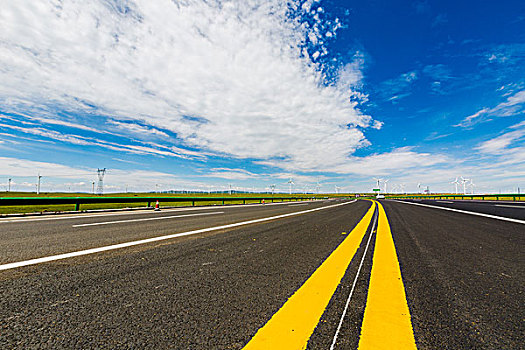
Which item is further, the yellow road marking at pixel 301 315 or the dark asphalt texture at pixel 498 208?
the dark asphalt texture at pixel 498 208

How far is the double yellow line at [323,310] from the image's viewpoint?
4.10 ft

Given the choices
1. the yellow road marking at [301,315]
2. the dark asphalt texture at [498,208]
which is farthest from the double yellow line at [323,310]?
the dark asphalt texture at [498,208]

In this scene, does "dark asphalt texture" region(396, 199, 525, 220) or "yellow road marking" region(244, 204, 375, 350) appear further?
"dark asphalt texture" region(396, 199, 525, 220)

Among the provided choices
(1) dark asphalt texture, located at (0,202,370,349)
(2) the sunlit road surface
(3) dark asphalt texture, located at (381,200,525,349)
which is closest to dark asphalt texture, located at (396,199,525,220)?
(3) dark asphalt texture, located at (381,200,525,349)

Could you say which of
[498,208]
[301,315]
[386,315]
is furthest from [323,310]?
[498,208]

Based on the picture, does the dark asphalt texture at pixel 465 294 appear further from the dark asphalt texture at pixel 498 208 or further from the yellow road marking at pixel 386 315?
the dark asphalt texture at pixel 498 208

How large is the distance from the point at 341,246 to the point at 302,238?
86cm

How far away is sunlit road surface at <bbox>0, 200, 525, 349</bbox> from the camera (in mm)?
1312

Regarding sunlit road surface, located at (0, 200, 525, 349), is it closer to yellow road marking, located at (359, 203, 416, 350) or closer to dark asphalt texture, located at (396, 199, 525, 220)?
yellow road marking, located at (359, 203, 416, 350)

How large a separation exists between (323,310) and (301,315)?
0.18 metres

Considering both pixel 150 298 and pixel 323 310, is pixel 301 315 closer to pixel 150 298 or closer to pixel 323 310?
pixel 323 310

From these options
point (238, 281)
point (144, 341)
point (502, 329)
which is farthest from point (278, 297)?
point (502, 329)

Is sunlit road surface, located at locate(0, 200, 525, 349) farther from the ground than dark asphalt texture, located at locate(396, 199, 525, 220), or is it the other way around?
dark asphalt texture, located at locate(396, 199, 525, 220)

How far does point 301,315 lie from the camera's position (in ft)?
5.10
